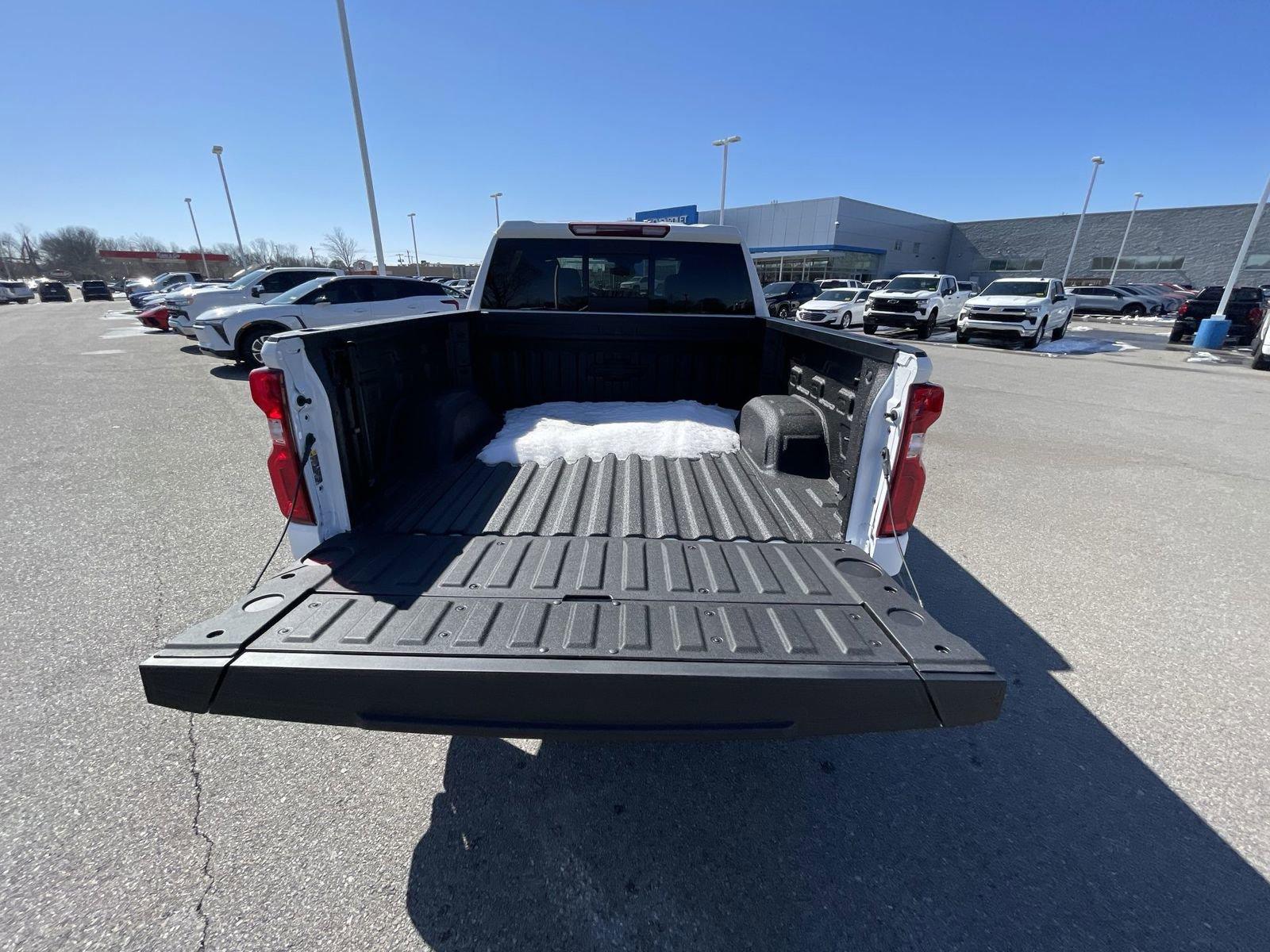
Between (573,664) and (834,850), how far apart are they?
1299mm

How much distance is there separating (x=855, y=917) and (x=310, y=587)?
208cm

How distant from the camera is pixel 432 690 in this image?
1453 mm

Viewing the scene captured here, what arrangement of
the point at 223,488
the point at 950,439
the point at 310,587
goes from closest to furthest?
the point at 310,587, the point at 223,488, the point at 950,439

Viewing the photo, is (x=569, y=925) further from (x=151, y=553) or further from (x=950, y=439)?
(x=950, y=439)

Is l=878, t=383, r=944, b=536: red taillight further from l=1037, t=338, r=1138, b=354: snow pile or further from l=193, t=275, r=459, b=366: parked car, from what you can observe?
l=1037, t=338, r=1138, b=354: snow pile

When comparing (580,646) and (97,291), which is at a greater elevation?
(580,646)

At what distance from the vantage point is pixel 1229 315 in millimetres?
20141

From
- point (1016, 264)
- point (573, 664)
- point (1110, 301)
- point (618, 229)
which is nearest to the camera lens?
point (573, 664)

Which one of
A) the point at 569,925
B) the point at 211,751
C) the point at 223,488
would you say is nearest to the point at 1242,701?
the point at 569,925

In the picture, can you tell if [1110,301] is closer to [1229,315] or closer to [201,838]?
[1229,315]

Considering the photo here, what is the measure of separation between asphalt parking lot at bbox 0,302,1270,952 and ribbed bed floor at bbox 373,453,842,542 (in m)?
0.97

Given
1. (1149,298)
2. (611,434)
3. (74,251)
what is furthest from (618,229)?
(74,251)

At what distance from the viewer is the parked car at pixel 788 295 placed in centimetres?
2461

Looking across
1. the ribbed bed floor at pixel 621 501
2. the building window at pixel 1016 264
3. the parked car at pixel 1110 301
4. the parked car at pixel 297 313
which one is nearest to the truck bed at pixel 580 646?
the ribbed bed floor at pixel 621 501
